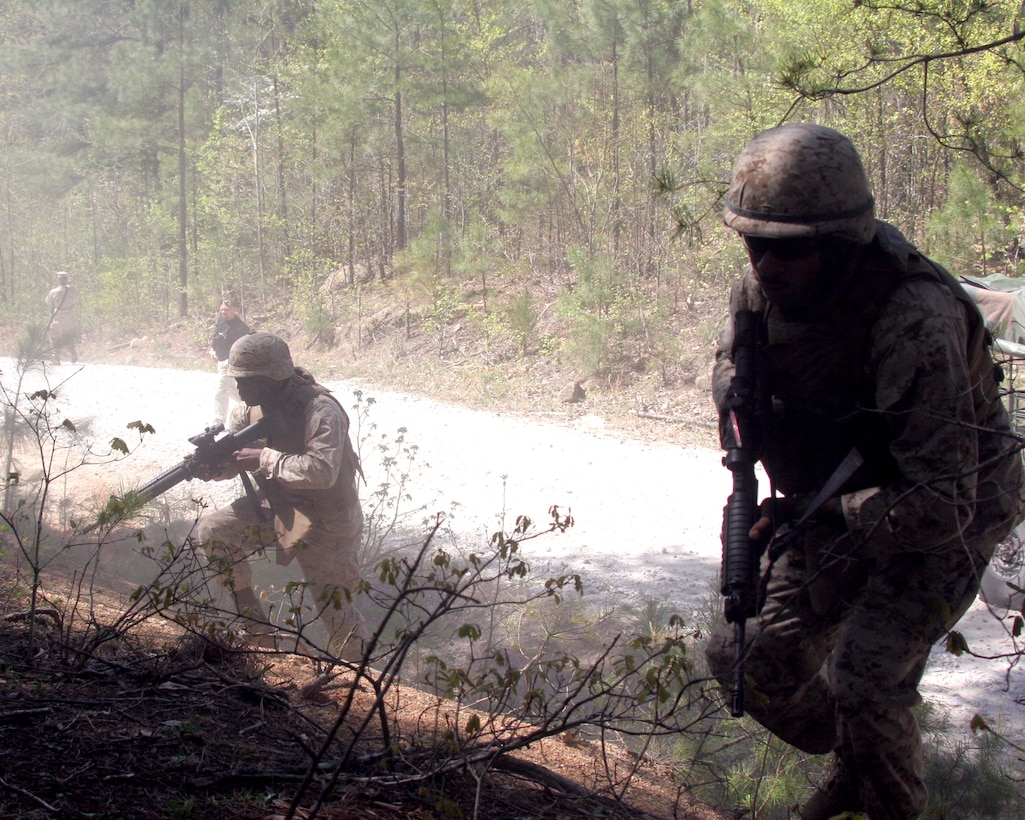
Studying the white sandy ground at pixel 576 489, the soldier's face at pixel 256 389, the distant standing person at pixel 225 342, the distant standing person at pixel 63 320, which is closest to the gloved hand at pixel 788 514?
the white sandy ground at pixel 576 489

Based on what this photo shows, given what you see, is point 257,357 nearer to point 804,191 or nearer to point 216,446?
point 216,446

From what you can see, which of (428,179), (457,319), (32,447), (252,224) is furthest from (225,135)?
(32,447)

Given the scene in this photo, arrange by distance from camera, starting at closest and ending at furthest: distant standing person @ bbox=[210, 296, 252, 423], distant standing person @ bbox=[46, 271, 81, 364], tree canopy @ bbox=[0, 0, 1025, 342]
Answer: distant standing person @ bbox=[210, 296, 252, 423]
tree canopy @ bbox=[0, 0, 1025, 342]
distant standing person @ bbox=[46, 271, 81, 364]

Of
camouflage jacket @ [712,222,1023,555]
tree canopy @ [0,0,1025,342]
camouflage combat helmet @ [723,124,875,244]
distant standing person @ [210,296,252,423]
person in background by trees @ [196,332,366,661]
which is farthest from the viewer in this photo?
tree canopy @ [0,0,1025,342]

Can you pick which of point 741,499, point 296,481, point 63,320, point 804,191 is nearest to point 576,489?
point 296,481

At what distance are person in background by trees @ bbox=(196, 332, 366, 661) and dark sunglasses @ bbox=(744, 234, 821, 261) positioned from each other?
2845 mm

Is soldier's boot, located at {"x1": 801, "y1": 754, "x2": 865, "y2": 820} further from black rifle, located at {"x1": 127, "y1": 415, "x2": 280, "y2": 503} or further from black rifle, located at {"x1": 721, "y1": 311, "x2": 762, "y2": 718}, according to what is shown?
black rifle, located at {"x1": 127, "y1": 415, "x2": 280, "y2": 503}

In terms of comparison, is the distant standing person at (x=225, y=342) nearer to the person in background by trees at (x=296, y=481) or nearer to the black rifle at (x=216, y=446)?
the black rifle at (x=216, y=446)

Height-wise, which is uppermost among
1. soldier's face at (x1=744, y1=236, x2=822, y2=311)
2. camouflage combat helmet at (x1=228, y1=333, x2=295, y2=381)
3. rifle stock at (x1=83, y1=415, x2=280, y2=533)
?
soldier's face at (x1=744, y1=236, x2=822, y2=311)

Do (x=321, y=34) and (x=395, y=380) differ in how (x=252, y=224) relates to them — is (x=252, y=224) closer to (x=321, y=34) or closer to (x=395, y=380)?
(x=321, y=34)

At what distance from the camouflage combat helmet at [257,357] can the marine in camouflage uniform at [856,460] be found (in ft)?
9.21

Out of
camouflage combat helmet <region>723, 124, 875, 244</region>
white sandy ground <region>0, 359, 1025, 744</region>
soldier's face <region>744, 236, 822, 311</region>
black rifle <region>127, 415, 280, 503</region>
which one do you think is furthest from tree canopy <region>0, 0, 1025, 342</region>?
black rifle <region>127, 415, 280, 503</region>

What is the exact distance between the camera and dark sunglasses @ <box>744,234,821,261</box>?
243 centimetres

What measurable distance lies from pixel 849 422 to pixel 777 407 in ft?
0.73
